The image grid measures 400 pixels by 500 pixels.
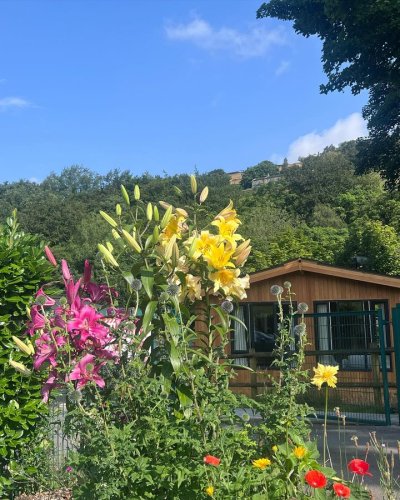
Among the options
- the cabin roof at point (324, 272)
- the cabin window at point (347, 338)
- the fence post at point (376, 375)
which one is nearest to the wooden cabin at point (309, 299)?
the cabin roof at point (324, 272)

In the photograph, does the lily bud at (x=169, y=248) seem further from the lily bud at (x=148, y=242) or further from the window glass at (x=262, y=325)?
the window glass at (x=262, y=325)

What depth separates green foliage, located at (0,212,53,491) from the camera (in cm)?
404

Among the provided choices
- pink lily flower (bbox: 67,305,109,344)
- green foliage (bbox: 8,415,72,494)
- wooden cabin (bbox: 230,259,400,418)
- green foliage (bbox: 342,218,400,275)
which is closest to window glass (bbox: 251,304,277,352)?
wooden cabin (bbox: 230,259,400,418)

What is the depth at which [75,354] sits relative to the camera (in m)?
3.07

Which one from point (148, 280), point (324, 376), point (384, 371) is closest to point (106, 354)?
point (148, 280)

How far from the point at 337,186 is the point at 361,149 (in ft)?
150

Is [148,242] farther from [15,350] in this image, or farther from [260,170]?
[260,170]

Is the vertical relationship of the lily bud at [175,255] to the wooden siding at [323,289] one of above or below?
below

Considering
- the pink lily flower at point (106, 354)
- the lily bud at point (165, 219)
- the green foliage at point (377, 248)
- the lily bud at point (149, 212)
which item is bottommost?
the pink lily flower at point (106, 354)

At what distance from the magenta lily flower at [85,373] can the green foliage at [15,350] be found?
1229 mm

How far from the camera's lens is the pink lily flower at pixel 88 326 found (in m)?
3.00

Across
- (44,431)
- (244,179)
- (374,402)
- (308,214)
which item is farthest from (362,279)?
(244,179)

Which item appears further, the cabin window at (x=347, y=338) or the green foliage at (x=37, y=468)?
the cabin window at (x=347, y=338)

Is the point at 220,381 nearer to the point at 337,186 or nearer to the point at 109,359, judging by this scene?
the point at 109,359
